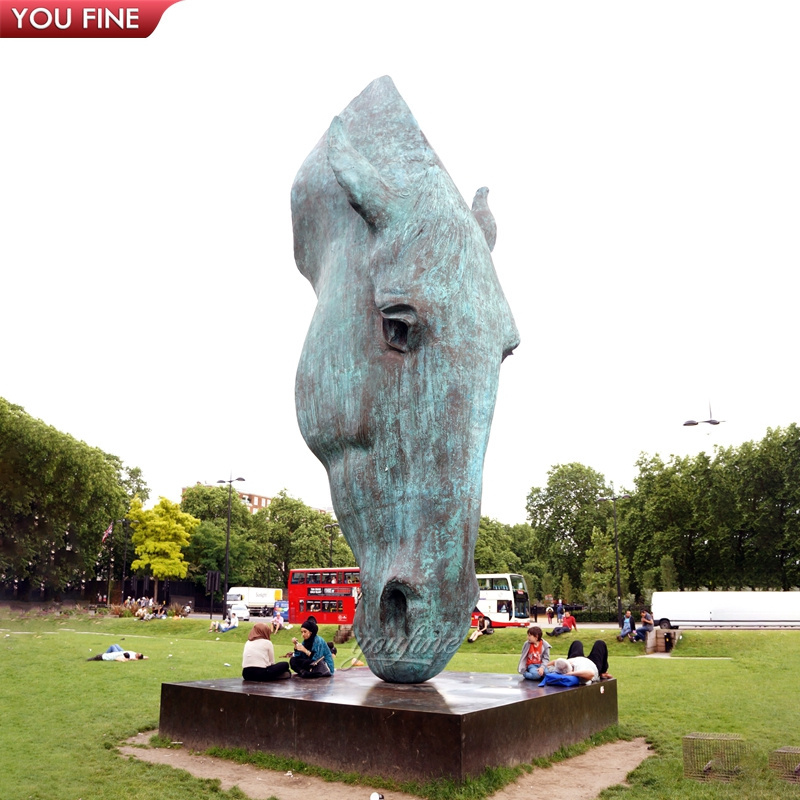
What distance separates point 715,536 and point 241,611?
91.0ft

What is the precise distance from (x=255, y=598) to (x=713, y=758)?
51208 millimetres

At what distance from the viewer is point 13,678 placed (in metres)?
13.3

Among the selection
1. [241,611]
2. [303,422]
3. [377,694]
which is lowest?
[241,611]

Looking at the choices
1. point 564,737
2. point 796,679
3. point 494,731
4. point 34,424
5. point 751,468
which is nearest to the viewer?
point 494,731

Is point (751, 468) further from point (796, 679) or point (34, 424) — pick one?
point (34, 424)

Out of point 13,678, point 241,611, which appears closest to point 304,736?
point 13,678

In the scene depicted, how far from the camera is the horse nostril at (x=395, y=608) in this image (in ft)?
19.5

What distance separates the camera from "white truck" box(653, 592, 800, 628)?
2894cm

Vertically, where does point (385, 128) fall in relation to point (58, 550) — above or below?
above

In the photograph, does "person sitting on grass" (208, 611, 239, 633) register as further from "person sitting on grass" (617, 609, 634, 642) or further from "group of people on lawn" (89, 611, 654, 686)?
"group of people on lawn" (89, 611, 654, 686)

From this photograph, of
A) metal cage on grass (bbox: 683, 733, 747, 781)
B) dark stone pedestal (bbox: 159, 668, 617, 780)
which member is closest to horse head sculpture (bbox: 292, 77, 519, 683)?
dark stone pedestal (bbox: 159, 668, 617, 780)

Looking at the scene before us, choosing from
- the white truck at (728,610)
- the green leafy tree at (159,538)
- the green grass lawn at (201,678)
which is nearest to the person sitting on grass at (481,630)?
the green grass lawn at (201,678)

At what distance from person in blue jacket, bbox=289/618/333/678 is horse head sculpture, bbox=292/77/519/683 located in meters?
2.69

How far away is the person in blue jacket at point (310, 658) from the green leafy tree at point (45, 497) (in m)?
33.4
